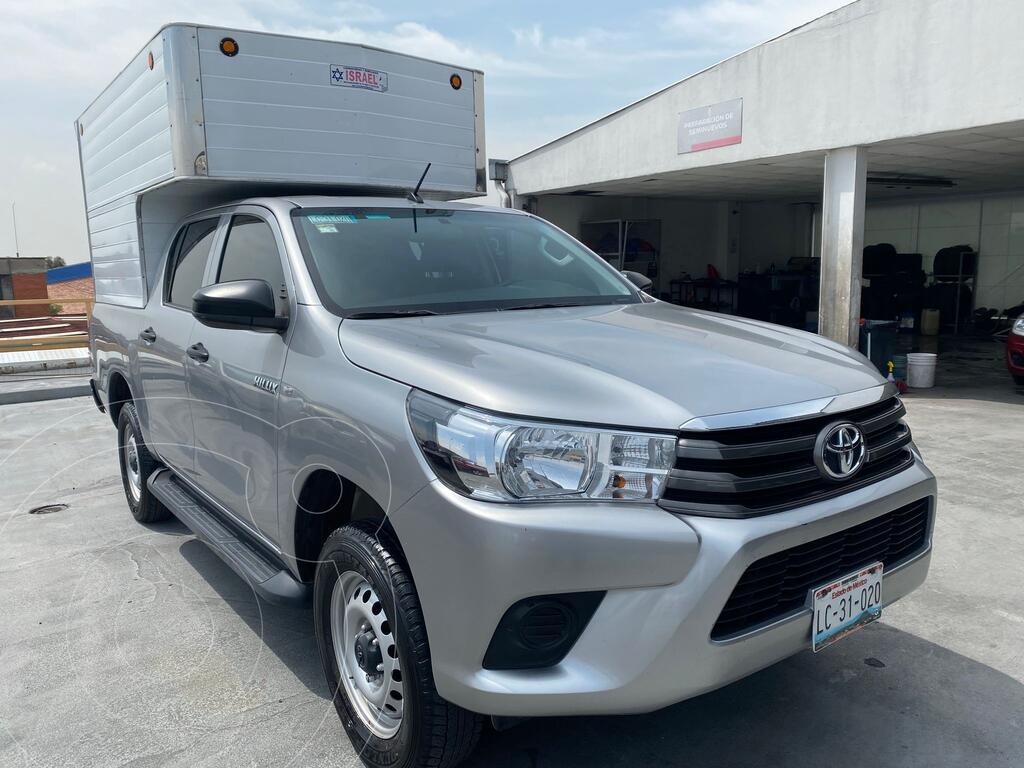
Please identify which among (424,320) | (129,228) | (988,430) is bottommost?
(988,430)

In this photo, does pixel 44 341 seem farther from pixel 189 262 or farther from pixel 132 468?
pixel 189 262

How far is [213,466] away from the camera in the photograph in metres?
3.41

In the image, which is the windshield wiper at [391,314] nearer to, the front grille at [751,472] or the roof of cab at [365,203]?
the roof of cab at [365,203]

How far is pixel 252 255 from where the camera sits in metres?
3.37

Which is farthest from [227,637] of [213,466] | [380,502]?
[380,502]

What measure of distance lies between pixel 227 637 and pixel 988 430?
6.76 meters

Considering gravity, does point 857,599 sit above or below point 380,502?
below

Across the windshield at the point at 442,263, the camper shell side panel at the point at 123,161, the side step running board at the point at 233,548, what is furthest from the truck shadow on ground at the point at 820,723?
the camper shell side panel at the point at 123,161

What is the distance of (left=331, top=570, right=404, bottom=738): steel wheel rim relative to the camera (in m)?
2.33

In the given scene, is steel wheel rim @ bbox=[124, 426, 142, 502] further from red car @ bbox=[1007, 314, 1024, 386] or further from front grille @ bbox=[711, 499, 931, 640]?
red car @ bbox=[1007, 314, 1024, 386]

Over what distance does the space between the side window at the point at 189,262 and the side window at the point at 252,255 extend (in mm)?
272

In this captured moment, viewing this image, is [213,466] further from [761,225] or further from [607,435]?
[761,225]

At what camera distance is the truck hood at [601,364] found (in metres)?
2.03

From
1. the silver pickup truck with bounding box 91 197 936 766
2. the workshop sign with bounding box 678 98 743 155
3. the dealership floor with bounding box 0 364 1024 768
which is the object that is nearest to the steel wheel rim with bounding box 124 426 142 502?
the dealership floor with bounding box 0 364 1024 768
